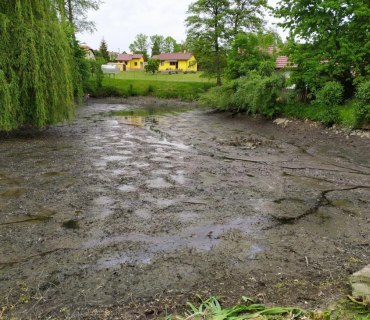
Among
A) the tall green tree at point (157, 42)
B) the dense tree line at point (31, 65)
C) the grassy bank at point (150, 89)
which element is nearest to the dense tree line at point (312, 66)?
the dense tree line at point (31, 65)

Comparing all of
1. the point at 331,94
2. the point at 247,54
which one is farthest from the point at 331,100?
the point at 247,54

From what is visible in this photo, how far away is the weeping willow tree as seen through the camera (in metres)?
11.3

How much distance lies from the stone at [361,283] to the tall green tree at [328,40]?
13.9 meters

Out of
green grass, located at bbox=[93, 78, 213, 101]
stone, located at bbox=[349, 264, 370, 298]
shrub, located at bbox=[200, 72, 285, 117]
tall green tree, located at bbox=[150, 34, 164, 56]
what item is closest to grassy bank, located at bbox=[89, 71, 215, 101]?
green grass, located at bbox=[93, 78, 213, 101]

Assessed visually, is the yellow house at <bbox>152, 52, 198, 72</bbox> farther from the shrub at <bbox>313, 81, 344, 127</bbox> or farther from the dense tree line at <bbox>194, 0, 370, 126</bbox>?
the shrub at <bbox>313, 81, 344, 127</bbox>

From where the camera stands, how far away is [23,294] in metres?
3.67

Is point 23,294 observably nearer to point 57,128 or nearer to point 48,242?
point 48,242

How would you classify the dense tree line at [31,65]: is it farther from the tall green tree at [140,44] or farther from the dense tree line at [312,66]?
the tall green tree at [140,44]

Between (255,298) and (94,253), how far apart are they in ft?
7.57

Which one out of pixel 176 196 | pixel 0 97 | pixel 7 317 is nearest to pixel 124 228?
pixel 176 196

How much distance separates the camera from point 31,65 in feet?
38.4

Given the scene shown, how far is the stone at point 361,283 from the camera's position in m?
3.38

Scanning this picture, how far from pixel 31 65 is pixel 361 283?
11.9 metres

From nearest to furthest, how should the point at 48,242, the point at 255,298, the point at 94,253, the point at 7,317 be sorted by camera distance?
the point at 7,317 < the point at 255,298 < the point at 94,253 < the point at 48,242
